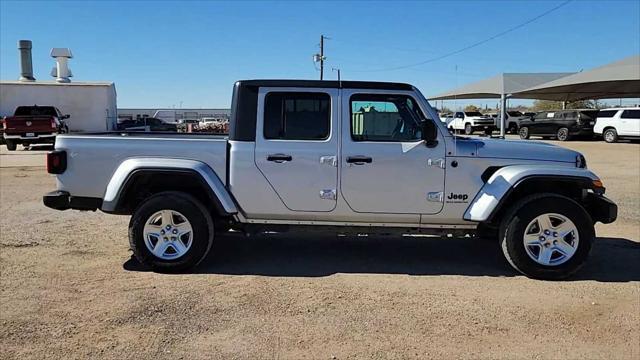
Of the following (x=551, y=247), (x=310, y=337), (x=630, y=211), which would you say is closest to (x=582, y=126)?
(x=630, y=211)

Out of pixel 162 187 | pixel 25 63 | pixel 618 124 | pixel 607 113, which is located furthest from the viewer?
pixel 25 63

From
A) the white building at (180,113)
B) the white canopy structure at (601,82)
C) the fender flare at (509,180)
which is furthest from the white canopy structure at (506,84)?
the fender flare at (509,180)

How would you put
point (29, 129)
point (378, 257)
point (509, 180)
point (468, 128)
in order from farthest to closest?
point (468, 128)
point (29, 129)
point (378, 257)
point (509, 180)

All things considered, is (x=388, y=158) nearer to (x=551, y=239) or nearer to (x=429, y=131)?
(x=429, y=131)

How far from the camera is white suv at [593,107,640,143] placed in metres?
29.8

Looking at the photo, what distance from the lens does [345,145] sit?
5.73 m

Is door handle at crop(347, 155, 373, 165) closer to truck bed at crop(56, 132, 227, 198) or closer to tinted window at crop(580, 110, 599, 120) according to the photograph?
truck bed at crop(56, 132, 227, 198)

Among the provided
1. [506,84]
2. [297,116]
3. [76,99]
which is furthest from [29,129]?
[506,84]

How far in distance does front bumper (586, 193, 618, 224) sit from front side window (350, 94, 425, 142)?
1959 mm

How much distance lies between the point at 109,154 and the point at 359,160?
8.44ft

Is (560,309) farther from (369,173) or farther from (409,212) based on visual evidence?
(369,173)

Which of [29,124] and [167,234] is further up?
[29,124]

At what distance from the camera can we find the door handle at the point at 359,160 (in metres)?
5.70

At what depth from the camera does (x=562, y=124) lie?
3306cm
